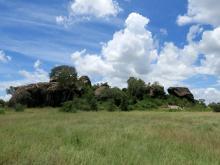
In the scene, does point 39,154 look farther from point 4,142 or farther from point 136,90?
point 136,90

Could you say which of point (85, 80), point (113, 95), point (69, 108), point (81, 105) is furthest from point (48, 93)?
point (69, 108)

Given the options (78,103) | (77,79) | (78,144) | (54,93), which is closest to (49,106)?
(54,93)

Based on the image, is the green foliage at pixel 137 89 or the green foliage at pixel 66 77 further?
the green foliage at pixel 137 89

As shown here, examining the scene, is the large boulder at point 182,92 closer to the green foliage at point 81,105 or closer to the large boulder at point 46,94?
the large boulder at point 46,94

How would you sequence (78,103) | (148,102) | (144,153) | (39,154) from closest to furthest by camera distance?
(39,154) → (144,153) → (78,103) → (148,102)

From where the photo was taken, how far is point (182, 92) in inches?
3228

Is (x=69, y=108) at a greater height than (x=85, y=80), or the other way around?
(x=85, y=80)

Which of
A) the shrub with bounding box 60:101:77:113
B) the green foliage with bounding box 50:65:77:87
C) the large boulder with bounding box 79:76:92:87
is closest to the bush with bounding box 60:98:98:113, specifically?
the shrub with bounding box 60:101:77:113

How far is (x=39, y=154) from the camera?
1057 centimetres

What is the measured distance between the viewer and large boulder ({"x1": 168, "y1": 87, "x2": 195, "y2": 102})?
81831mm

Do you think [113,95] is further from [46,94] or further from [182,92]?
[182,92]

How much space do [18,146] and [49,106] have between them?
185 feet

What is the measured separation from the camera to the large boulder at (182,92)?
81831mm

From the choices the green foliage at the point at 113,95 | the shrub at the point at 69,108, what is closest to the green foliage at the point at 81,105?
the shrub at the point at 69,108
